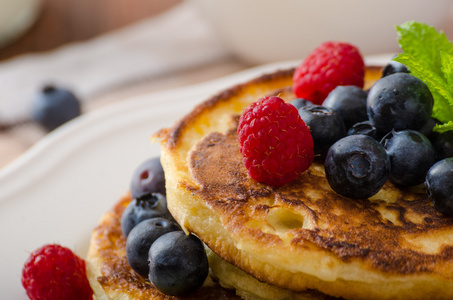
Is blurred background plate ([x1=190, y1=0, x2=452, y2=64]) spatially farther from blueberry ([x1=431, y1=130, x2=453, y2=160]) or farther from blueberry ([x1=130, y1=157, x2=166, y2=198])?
blueberry ([x1=431, y1=130, x2=453, y2=160])

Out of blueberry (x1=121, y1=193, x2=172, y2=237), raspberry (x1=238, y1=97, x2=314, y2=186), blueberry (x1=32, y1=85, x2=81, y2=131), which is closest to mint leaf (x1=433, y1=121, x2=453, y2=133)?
raspberry (x1=238, y1=97, x2=314, y2=186)

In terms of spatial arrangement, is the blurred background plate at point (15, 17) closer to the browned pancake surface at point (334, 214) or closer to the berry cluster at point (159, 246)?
the berry cluster at point (159, 246)

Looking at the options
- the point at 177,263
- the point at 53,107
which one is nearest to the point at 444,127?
the point at 177,263

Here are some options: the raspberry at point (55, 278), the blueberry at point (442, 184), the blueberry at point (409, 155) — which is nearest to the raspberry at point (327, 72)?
the blueberry at point (409, 155)

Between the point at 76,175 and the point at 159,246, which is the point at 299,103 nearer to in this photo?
the point at 159,246

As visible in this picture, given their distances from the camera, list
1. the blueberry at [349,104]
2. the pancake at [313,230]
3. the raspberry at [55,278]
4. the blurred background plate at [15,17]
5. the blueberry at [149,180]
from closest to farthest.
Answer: the pancake at [313,230], the blueberry at [349,104], the raspberry at [55,278], the blueberry at [149,180], the blurred background plate at [15,17]

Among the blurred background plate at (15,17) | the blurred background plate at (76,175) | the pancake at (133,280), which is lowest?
the pancake at (133,280)

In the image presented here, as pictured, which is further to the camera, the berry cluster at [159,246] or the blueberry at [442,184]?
the berry cluster at [159,246]
